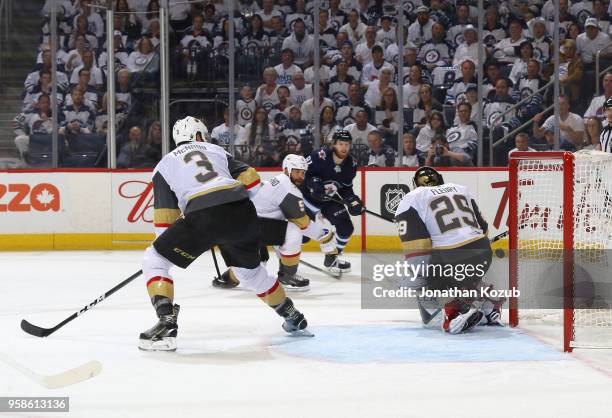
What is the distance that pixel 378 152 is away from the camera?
9492 mm

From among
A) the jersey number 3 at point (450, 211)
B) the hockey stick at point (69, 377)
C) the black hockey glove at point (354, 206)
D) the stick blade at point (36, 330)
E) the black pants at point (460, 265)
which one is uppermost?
the jersey number 3 at point (450, 211)

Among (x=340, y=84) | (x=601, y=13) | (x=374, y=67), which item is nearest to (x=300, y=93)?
(x=340, y=84)

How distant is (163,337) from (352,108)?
531 centimetres

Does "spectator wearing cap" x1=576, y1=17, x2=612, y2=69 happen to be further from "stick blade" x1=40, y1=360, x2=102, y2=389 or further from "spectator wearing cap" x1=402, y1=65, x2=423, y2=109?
"stick blade" x1=40, y1=360, x2=102, y2=389

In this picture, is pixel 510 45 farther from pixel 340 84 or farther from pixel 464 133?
pixel 340 84

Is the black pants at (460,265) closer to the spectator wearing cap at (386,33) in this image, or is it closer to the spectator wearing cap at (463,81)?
the spectator wearing cap at (463,81)

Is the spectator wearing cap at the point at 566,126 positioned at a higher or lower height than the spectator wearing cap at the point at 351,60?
lower

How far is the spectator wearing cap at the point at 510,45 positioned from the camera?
384 inches

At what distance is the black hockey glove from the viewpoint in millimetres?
8015

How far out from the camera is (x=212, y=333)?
5277mm

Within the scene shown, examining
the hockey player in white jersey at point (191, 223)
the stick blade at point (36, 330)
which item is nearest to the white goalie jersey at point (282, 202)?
the hockey player in white jersey at point (191, 223)

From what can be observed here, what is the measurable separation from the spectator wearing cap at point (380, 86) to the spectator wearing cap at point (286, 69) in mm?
703

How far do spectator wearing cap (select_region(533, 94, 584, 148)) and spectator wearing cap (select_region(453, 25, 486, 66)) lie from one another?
3.03ft

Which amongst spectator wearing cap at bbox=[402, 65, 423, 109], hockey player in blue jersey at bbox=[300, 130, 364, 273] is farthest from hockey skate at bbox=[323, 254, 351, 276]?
spectator wearing cap at bbox=[402, 65, 423, 109]
